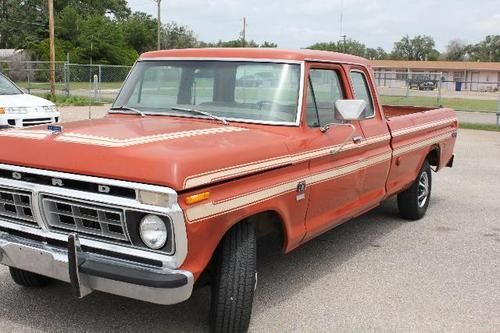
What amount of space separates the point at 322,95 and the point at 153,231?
221 centimetres

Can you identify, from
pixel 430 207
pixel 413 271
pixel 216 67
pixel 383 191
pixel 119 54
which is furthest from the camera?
pixel 119 54

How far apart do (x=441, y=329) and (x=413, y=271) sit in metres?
1.16

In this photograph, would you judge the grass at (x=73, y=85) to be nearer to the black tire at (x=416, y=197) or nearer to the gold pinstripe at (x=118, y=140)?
the black tire at (x=416, y=197)

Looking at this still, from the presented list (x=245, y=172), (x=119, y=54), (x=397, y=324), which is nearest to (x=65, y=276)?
(x=245, y=172)

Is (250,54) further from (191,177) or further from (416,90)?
(416,90)

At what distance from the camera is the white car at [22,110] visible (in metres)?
10.2

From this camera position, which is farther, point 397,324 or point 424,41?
point 424,41

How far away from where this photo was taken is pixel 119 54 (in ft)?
196

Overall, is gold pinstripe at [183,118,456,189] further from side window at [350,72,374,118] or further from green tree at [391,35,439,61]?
green tree at [391,35,439,61]

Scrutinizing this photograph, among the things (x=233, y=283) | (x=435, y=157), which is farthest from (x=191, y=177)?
(x=435, y=157)

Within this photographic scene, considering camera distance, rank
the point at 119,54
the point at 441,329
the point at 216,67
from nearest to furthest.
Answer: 1. the point at 441,329
2. the point at 216,67
3. the point at 119,54

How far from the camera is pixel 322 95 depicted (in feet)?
16.1

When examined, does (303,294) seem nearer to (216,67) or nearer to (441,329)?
(441,329)

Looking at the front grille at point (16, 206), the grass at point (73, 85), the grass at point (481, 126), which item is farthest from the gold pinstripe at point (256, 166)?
the grass at point (73, 85)
